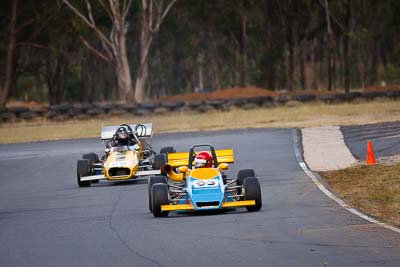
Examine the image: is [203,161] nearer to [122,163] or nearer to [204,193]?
[204,193]

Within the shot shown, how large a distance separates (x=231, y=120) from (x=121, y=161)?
2789 cm

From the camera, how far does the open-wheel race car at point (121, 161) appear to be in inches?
861

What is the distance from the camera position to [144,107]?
55.1 m

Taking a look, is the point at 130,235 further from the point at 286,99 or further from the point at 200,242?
the point at 286,99

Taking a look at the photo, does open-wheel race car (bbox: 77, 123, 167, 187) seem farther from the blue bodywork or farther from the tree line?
the tree line

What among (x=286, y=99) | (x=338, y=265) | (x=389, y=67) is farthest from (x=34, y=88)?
(x=338, y=265)

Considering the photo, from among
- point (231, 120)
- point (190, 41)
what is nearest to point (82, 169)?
point (231, 120)

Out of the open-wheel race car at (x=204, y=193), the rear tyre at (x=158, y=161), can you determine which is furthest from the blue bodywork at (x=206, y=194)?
the rear tyre at (x=158, y=161)

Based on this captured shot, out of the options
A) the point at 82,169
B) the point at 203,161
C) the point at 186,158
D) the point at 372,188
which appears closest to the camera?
the point at 203,161

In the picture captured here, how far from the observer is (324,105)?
55.5 m

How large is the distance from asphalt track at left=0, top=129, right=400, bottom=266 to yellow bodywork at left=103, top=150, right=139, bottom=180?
25 cm

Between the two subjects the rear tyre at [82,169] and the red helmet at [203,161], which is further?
the rear tyre at [82,169]

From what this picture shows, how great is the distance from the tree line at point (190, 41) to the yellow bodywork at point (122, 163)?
36936 mm

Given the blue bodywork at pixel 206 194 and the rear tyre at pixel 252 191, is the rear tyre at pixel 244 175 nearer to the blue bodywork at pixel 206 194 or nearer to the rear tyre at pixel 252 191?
the rear tyre at pixel 252 191
